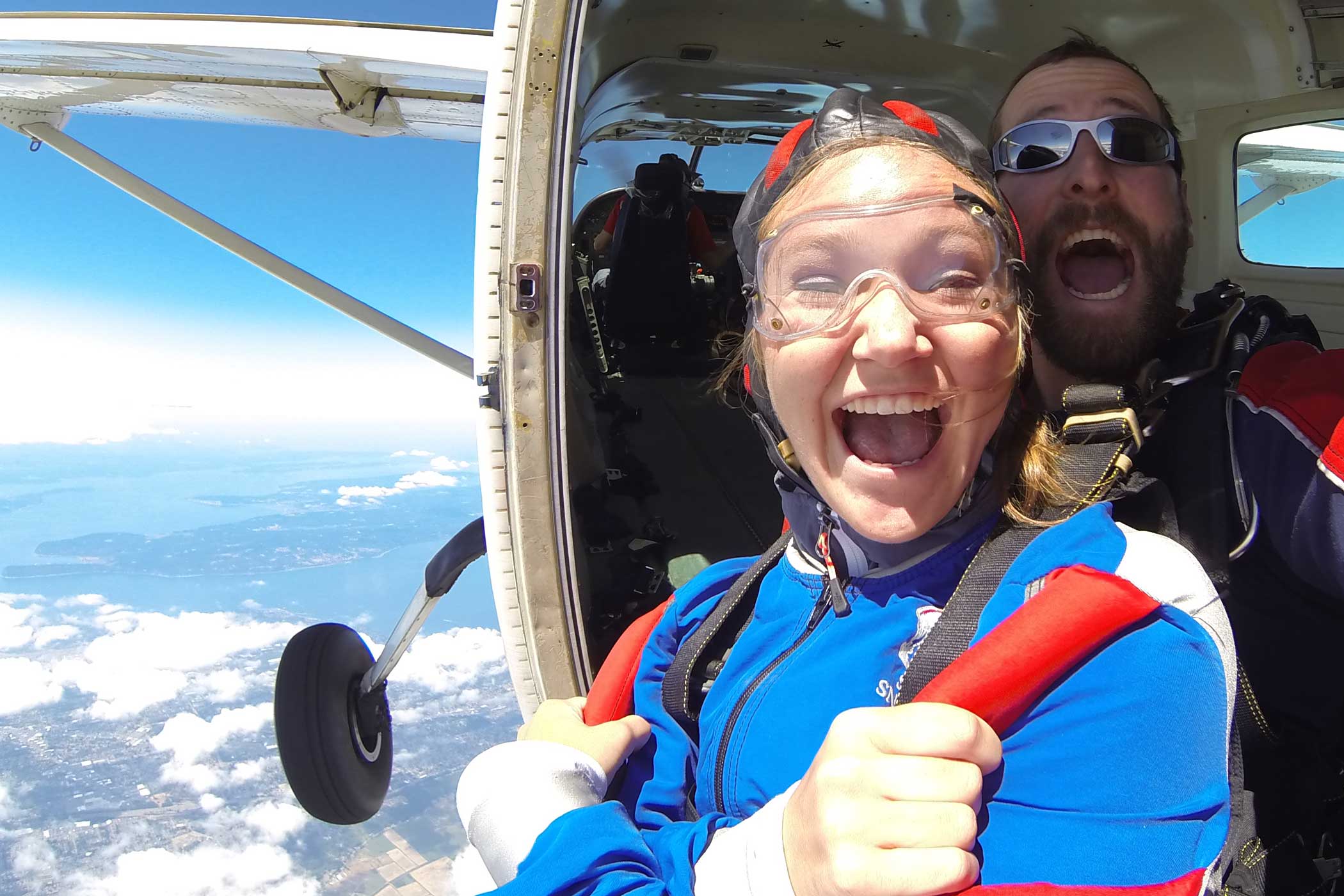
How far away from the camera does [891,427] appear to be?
1.04m

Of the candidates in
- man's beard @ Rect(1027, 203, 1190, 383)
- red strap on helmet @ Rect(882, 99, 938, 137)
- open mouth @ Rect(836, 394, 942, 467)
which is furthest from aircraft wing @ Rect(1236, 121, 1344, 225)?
open mouth @ Rect(836, 394, 942, 467)

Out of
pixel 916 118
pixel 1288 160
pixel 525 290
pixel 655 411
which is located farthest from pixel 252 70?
pixel 1288 160

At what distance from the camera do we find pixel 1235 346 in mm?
1166

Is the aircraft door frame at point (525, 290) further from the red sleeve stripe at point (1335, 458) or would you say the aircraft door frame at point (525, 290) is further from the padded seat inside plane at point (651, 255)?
the padded seat inside plane at point (651, 255)

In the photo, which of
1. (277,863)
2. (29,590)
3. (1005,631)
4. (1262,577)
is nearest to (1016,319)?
(1005,631)

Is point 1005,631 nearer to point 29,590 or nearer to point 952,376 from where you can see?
point 952,376

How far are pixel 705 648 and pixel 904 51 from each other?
2.87m

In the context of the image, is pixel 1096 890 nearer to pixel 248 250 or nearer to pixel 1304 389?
pixel 1304 389

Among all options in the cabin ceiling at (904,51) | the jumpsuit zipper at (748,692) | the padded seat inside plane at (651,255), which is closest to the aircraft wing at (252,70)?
the cabin ceiling at (904,51)

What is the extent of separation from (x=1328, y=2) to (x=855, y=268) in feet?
7.61

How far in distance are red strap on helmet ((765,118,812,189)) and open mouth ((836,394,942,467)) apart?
37 centimetres

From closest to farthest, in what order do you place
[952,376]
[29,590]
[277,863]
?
[952,376], [277,863], [29,590]

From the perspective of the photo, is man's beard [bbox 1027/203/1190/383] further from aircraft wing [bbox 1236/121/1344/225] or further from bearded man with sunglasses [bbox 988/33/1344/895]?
aircraft wing [bbox 1236/121/1344/225]

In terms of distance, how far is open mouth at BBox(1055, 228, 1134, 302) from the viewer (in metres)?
1.38
